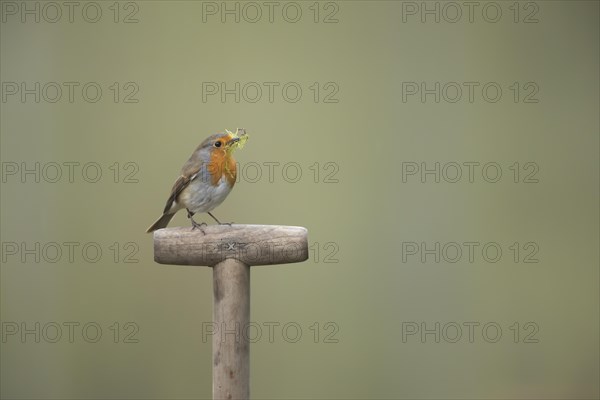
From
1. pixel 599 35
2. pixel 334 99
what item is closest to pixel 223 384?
pixel 334 99

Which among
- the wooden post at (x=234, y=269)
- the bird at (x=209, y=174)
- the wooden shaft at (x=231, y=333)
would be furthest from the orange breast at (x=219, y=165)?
the wooden shaft at (x=231, y=333)

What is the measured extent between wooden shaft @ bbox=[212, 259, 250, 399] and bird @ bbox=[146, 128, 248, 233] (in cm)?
20

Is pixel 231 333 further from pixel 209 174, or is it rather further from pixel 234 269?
pixel 209 174

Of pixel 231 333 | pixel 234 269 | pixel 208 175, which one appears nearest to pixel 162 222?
pixel 208 175

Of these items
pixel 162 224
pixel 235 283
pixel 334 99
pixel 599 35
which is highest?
pixel 599 35

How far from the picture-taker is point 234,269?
2.52 m

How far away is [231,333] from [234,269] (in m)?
0.23

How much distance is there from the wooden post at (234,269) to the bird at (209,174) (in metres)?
0.09

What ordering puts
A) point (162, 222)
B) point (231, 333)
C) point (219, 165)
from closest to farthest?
point (231, 333)
point (219, 165)
point (162, 222)

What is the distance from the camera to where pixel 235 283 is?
2520mm

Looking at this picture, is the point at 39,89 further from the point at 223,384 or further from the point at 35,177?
the point at 223,384

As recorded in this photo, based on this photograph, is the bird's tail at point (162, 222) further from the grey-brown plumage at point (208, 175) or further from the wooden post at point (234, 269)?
the wooden post at point (234, 269)

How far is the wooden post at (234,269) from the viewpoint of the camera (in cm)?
250

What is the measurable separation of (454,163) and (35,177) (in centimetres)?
222
